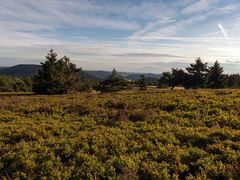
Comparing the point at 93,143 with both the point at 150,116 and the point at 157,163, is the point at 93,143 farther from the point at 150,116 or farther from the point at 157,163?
the point at 150,116

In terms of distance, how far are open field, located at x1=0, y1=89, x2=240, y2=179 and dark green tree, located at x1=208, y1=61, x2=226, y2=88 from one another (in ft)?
211

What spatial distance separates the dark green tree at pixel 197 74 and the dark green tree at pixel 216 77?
4.91m

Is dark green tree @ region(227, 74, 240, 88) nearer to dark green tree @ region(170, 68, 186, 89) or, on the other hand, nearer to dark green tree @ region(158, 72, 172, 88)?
dark green tree @ region(158, 72, 172, 88)

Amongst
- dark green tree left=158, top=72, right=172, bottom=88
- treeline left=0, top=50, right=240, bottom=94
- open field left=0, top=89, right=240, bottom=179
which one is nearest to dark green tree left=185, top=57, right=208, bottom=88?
treeline left=0, top=50, right=240, bottom=94

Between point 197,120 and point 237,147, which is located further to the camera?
point 197,120

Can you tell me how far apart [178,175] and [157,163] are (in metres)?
1.00

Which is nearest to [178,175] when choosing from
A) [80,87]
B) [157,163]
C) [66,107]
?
[157,163]

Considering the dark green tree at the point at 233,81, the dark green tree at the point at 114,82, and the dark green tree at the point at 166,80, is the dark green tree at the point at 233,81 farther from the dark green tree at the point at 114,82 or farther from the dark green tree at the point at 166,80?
the dark green tree at the point at 114,82

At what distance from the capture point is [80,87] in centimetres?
9019

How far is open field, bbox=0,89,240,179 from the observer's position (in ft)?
32.1

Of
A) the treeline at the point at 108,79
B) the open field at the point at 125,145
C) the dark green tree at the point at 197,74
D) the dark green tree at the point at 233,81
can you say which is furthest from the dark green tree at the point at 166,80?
the open field at the point at 125,145

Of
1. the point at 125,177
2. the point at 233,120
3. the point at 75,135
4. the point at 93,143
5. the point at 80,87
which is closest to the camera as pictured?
the point at 125,177

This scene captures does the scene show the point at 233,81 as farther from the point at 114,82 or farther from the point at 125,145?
the point at 125,145

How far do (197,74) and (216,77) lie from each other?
8.53 m
